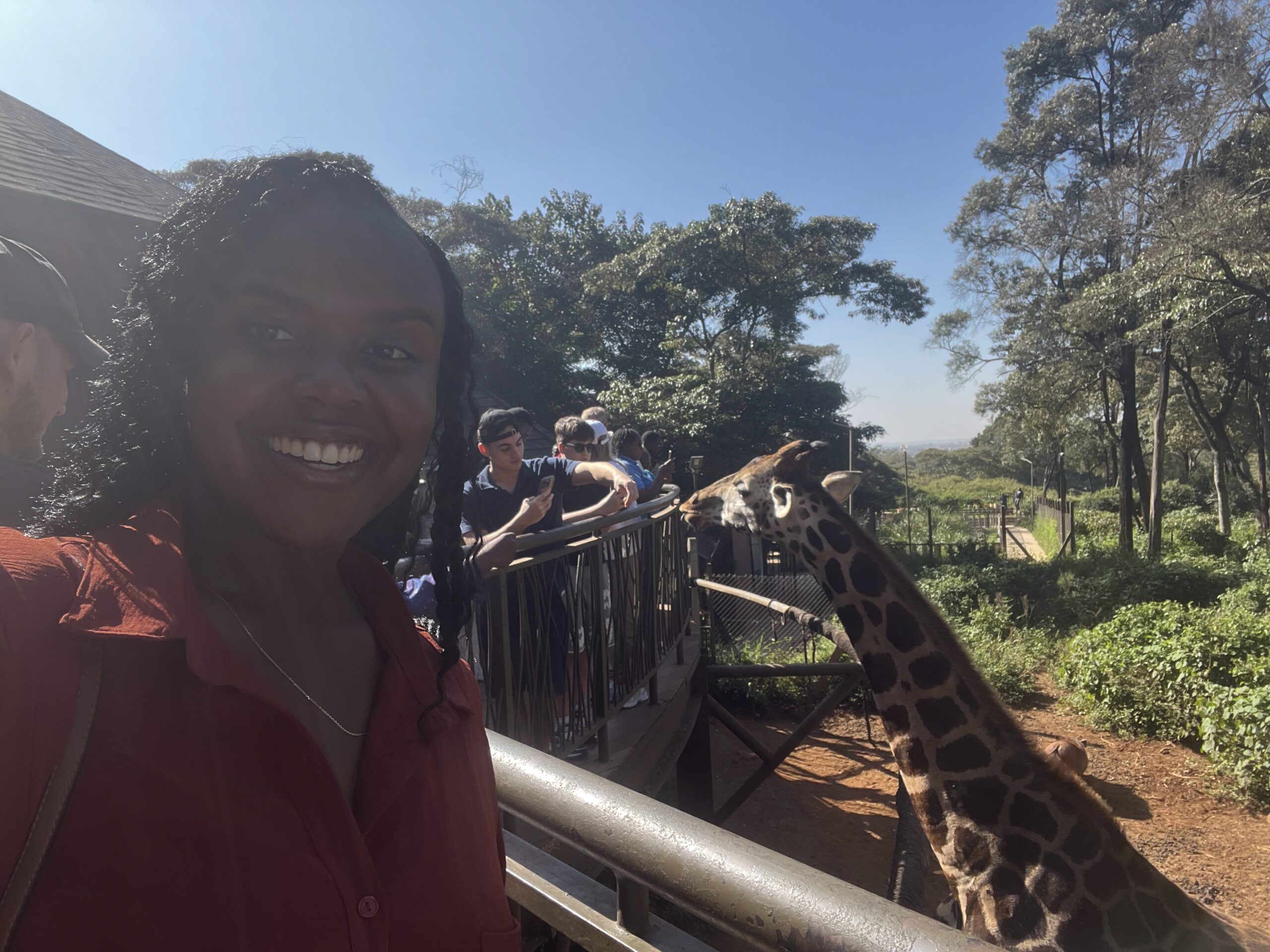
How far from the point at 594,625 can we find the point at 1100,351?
61.1 feet

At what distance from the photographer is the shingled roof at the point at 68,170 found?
6.82m

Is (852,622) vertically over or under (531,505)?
under

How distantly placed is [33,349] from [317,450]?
3.82ft

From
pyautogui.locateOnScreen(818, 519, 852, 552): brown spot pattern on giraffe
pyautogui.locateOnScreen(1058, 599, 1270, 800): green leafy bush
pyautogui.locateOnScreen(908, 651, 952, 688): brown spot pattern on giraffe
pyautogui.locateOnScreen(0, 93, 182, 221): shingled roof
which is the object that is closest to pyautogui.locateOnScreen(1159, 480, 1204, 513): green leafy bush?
pyautogui.locateOnScreen(1058, 599, 1270, 800): green leafy bush

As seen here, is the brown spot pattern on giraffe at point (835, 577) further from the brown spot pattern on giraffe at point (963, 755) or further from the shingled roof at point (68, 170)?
the shingled roof at point (68, 170)

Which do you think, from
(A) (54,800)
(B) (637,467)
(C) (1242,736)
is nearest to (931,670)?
(B) (637,467)

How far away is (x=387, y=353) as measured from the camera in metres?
1.01

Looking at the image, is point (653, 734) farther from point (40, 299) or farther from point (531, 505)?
point (40, 299)

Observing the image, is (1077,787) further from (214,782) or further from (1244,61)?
(1244,61)

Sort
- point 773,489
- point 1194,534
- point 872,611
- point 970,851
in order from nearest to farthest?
point 970,851 → point 872,611 → point 773,489 → point 1194,534

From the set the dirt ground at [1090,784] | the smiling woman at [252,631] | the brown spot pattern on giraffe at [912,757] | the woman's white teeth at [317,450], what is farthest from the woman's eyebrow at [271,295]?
the dirt ground at [1090,784]

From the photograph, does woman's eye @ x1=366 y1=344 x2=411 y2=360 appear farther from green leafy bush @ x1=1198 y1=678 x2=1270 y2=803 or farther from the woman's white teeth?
green leafy bush @ x1=1198 y1=678 x2=1270 y2=803

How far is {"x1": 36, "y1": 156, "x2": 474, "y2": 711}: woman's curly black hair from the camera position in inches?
35.7

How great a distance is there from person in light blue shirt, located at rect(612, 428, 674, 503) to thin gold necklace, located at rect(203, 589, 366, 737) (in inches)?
123
